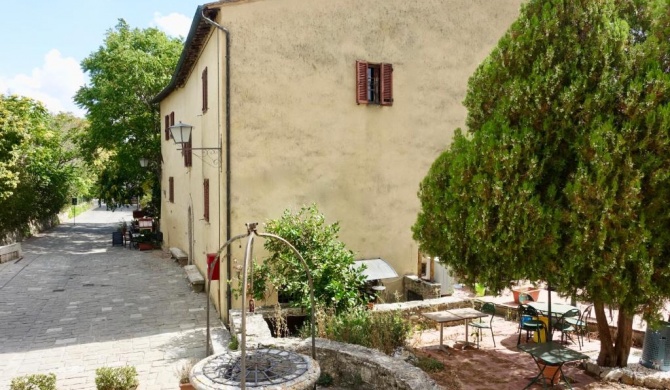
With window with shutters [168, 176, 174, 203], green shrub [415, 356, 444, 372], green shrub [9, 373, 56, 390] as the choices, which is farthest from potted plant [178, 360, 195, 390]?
window with shutters [168, 176, 174, 203]

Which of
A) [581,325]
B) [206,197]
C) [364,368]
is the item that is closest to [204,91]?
[206,197]

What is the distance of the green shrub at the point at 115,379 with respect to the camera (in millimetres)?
7863

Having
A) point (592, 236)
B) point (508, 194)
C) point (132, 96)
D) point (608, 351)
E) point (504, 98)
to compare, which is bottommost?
point (608, 351)

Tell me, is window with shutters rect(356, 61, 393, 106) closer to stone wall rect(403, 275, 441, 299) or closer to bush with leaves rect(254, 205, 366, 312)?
bush with leaves rect(254, 205, 366, 312)

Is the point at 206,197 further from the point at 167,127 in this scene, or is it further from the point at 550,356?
the point at 550,356

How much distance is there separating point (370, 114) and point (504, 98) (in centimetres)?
620

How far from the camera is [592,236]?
6492mm

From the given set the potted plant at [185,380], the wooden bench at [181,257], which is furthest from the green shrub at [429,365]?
the wooden bench at [181,257]

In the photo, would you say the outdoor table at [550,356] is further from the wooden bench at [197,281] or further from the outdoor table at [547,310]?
the wooden bench at [197,281]

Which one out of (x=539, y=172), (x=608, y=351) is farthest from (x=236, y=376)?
(x=608, y=351)

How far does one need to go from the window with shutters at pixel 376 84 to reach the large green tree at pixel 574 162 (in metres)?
5.57

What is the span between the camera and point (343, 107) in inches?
511

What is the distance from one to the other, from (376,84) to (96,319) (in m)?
9.79

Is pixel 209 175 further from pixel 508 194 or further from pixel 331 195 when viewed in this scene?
pixel 508 194
